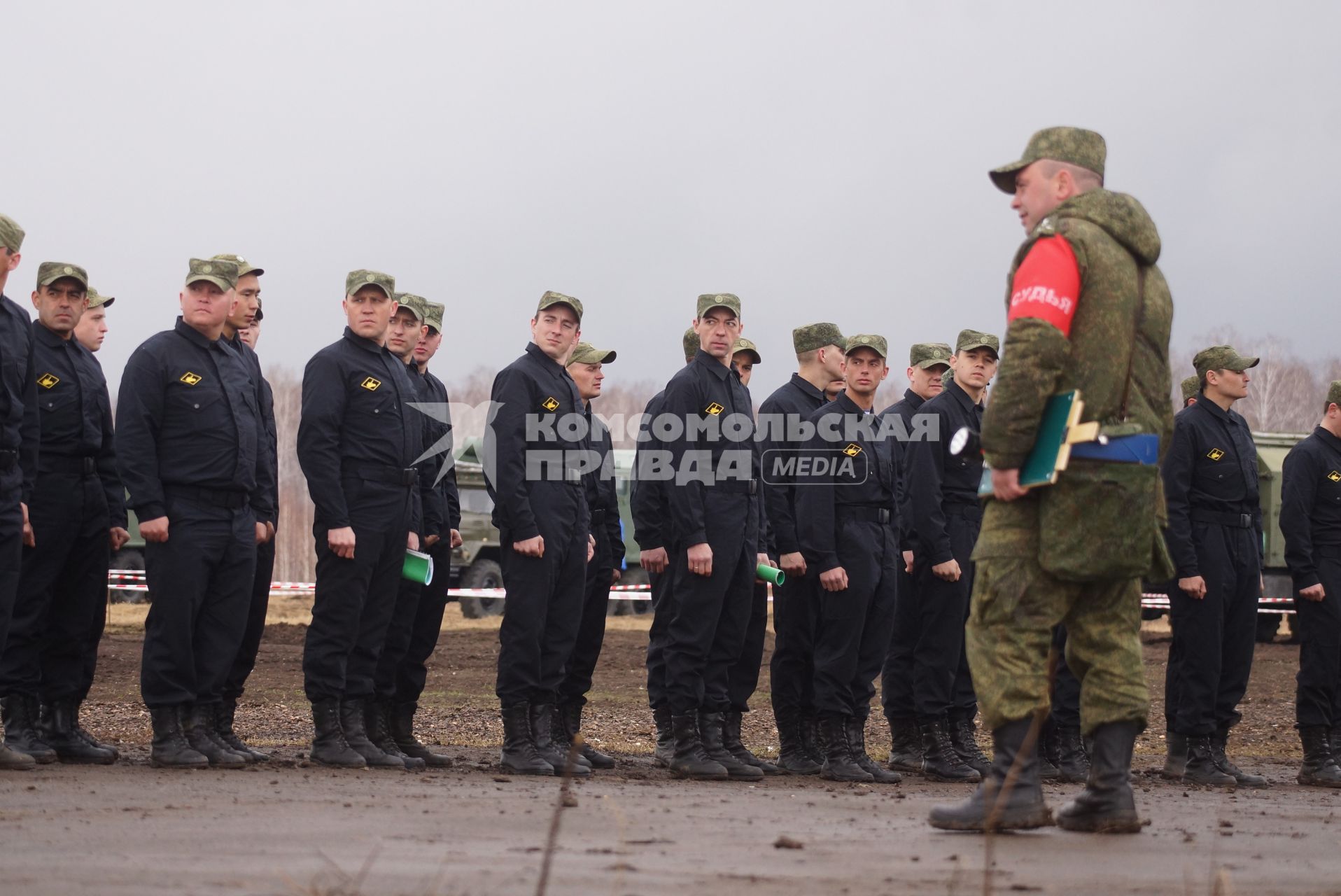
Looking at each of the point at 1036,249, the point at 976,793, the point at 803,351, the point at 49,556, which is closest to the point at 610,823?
the point at 976,793

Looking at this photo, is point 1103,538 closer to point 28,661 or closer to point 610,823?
point 610,823

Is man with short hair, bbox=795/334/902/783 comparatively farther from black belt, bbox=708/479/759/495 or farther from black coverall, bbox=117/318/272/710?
black coverall, bbox=117/318/272/710

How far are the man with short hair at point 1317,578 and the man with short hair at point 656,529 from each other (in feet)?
12.0

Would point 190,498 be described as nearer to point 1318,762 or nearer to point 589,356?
point 589,356

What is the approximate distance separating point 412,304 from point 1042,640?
15.8ft

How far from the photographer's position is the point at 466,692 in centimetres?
1406

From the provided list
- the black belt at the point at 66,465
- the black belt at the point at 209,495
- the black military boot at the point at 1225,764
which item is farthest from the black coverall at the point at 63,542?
the black military boot at the point at 1225,764

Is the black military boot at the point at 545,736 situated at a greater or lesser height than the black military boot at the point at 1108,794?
lesser

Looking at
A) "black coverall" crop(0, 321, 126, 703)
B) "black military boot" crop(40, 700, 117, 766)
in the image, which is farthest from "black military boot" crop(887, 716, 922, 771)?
"black coverall" crop(0, 321, 126, 703)

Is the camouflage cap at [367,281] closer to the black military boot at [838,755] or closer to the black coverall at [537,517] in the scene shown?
the black coverall at [537,517]

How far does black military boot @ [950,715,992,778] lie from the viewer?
29.5 ft

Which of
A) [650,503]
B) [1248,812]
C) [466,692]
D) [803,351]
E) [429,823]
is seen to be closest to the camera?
[429,823]

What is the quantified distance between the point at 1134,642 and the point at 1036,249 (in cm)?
142

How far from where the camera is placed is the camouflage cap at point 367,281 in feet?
26.3
